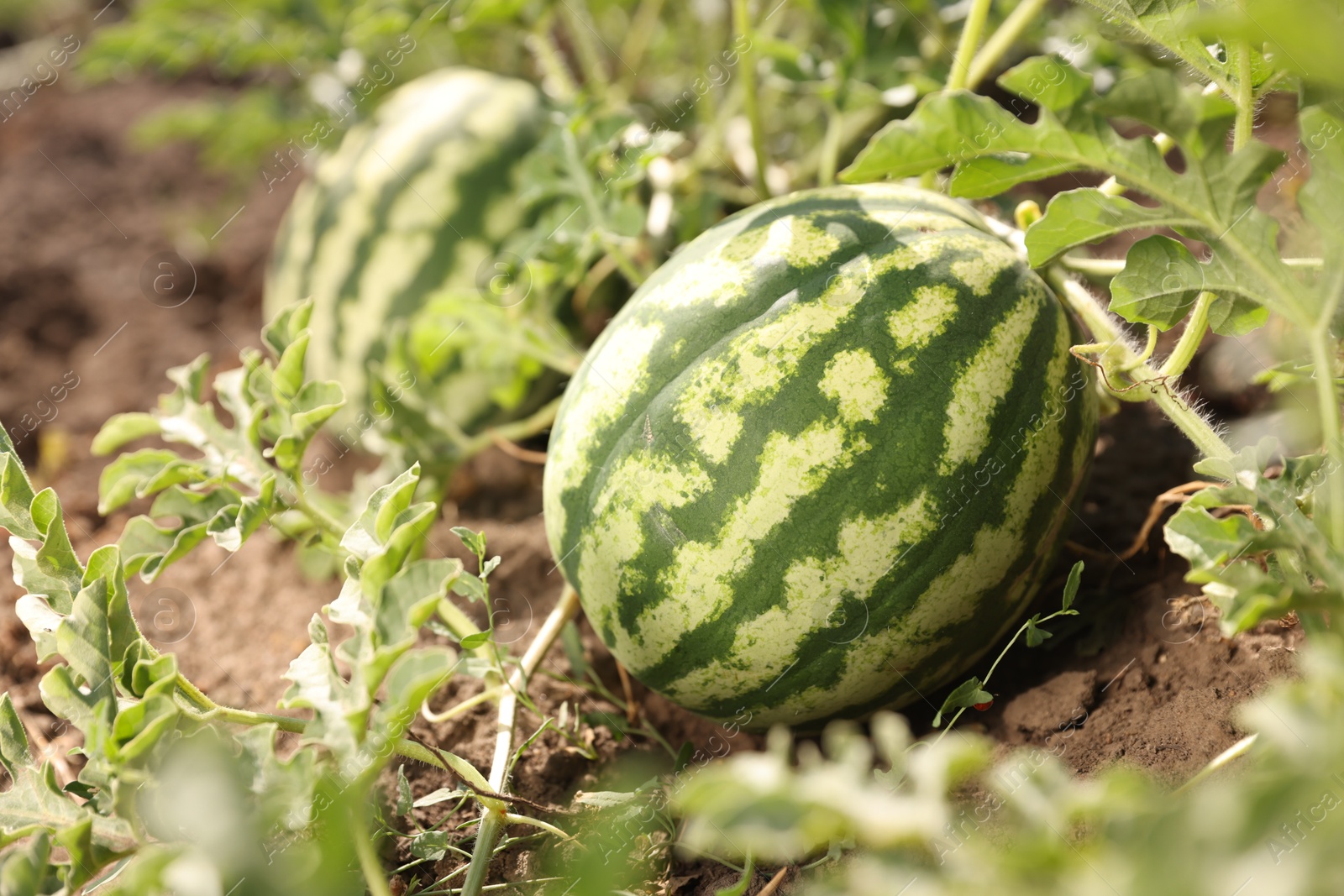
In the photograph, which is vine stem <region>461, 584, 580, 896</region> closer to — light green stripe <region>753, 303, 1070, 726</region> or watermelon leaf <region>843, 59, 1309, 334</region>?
light green stripe <region>753, 303, 1070, 726</region>

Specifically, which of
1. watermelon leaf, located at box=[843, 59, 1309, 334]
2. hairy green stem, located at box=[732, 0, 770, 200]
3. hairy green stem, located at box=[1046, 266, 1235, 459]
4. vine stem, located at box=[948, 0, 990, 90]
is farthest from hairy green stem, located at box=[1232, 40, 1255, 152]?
hairy green stem, located at box=[732, 0, 770, 200]

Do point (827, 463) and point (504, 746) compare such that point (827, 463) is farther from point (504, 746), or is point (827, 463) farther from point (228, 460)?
point (228, 460)

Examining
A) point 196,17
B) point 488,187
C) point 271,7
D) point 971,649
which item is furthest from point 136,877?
point 196,17

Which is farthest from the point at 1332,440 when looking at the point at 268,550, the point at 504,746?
the point at 268,550

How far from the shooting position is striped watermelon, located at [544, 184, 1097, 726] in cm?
130

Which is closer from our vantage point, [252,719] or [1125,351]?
[252,719]

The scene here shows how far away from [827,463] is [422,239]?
1551 millimetres

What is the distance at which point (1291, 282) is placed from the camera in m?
1.10

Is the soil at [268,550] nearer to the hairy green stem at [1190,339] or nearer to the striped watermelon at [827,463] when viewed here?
the striped watermelon at [827,463]

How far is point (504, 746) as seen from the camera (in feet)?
4.75

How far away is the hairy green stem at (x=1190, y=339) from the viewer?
1286 mm

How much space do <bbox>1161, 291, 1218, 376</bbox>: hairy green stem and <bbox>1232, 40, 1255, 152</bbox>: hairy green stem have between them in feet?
0.66

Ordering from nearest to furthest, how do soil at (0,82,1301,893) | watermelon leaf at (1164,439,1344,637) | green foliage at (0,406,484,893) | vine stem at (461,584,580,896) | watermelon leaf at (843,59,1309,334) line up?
green foliage at (0,406,484,893) → watermelon leaf at (1164,439,1344,637) → watermelon leaf at (843,59,1309,334) → vine stem at (461,584,580,896) → soil at (0,82,1301,893)

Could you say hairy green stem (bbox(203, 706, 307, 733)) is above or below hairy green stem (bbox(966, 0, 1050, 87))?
above
